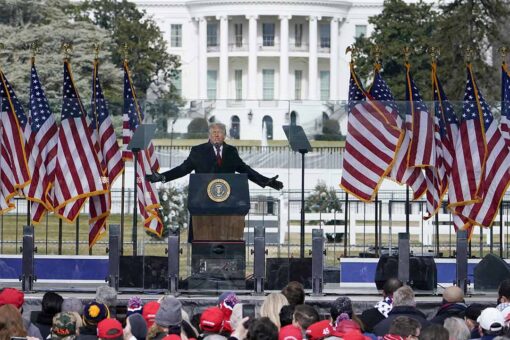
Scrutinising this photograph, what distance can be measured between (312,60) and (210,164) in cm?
9190

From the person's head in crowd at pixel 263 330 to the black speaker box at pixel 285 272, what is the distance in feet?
32.5

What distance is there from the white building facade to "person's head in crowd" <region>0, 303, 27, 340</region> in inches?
3925

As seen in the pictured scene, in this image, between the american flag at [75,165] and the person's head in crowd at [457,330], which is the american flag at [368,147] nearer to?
the american flag at [75,165]

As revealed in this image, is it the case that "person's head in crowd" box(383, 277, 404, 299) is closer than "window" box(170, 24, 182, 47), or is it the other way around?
"person's head in crowd" box(383, 277, 404, 299)

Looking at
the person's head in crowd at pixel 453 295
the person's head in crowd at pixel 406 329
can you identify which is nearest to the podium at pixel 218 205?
the person's head in crowd at pixel 453 295

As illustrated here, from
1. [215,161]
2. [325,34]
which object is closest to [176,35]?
[325,34]

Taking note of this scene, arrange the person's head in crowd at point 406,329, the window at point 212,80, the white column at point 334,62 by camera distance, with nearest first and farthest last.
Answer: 1. the person's head in crowd at point 406,329
2. the white column at point 334,62
3. the window at point 212,80

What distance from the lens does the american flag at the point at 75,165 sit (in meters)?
28.7

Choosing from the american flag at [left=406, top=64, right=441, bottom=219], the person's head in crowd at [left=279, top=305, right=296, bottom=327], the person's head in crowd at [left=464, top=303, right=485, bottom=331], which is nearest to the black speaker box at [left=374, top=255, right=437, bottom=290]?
the american flag at [left=406, top=64, right=441, bottom=219]

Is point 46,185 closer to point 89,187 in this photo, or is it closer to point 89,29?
point 89,187

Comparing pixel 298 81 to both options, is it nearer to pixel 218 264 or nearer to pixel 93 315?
A: pixel 218 264

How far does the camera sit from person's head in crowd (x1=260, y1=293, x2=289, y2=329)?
19047 millimetres

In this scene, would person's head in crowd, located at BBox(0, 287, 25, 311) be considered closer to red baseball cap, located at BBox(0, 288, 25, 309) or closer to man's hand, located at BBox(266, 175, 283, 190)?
red baseball cap, located at BBox(0, 288, 25, 309)

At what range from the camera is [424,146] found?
28.6 metres
